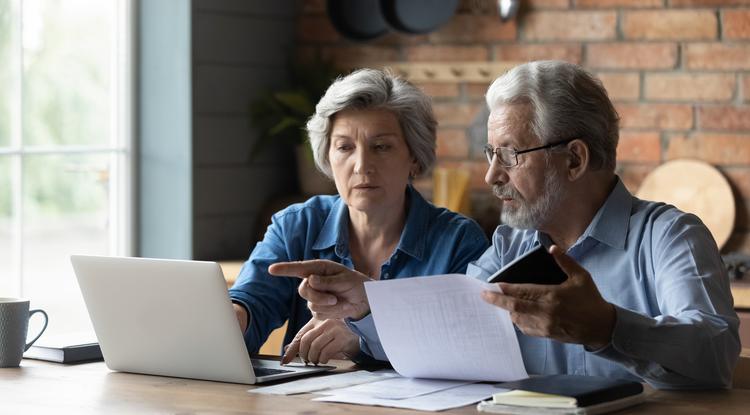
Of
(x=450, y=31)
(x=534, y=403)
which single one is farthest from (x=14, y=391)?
(x=450, y=31)

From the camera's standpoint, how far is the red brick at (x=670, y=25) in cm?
398

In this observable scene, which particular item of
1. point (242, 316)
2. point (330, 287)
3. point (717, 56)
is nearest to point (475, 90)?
point (717, 56)

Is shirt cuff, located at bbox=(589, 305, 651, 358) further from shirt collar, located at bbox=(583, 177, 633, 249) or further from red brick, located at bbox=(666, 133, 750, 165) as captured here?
red brick, located at bbox=(666, 133, 750, 165)

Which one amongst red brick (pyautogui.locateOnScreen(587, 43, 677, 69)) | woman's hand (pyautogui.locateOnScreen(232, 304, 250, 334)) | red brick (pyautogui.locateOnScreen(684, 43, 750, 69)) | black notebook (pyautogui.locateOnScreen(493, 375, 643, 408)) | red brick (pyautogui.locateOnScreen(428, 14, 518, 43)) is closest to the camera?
black notebook (pyautogui.locateOnScreen(493, 375, 643, 408))

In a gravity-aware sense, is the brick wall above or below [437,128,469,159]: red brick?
above

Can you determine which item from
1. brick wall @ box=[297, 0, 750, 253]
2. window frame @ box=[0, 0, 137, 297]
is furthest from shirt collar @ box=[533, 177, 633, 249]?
window frame @ box=[0, 0, 137, 297]

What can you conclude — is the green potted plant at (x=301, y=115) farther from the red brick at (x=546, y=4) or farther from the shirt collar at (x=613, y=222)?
Answer: the shirt collar at (x=613, y=222)

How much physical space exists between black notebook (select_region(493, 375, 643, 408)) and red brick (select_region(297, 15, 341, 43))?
9.16 ft

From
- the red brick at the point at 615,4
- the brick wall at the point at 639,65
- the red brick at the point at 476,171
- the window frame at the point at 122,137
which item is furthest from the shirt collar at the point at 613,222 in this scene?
the window frame at the point at 122,137

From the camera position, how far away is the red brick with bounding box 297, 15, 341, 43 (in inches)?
182

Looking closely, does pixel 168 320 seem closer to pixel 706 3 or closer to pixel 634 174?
pixel 634 174

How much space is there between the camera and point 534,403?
1902mm

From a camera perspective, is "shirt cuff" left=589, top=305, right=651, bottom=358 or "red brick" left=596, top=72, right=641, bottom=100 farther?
"red brick" left=596, top=72, right=641, bottom=100

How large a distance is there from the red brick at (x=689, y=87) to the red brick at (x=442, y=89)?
0.69m
